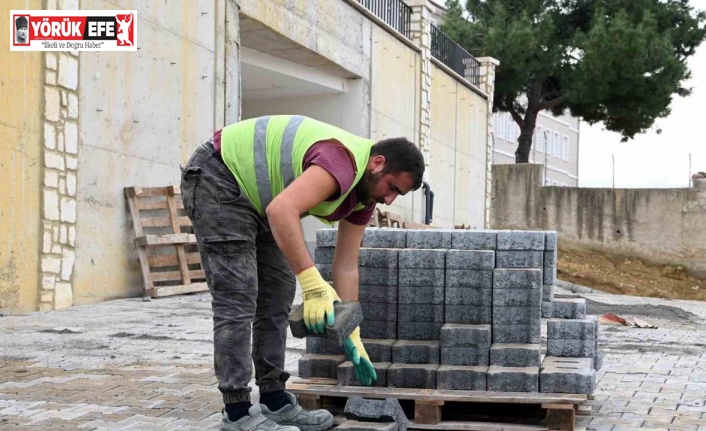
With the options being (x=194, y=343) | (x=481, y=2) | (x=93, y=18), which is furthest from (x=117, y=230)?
(x=481, y=2)

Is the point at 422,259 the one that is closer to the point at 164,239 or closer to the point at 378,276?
the point at 378,276

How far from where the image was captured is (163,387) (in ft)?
19.0

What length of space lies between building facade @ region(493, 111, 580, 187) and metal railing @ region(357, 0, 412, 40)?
75.7 feet

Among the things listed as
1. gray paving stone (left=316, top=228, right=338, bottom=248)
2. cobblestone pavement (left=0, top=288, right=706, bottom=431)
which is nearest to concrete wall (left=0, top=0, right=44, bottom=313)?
cobblestone pavement (left=0, top=288, right=706, bottom=431)

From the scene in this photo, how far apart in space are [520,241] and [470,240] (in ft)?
0.96

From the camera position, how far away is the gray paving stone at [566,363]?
4.85 metres

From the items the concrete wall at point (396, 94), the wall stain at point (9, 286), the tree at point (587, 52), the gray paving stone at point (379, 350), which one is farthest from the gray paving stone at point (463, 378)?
the tree at point (587, 52)

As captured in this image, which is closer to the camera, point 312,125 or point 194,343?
point 312,125

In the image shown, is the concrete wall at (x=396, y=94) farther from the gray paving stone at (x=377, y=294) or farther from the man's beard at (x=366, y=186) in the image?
the man's beard at (x=366, y=186)

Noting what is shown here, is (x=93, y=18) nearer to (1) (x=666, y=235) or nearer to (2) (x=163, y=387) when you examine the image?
(2) (x=163, y=387)

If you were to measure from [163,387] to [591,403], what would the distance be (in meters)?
2.69

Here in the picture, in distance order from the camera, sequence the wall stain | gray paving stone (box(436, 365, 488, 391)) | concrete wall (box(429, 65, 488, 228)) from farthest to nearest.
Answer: concrete wall (box(429, 65, 488, 228)) < the wall stain < gray paving stone (box(436, 365, 488, 391))

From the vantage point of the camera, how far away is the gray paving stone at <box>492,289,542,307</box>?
16.1 feet

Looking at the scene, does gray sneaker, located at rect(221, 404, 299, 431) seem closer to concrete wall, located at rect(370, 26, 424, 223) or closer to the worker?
the worker
